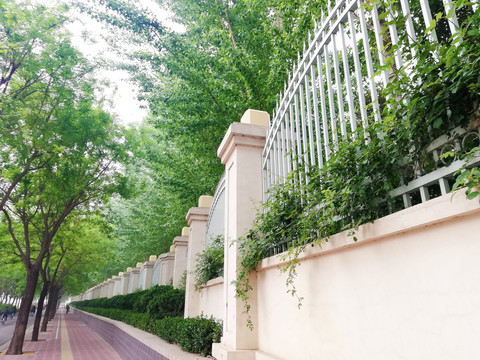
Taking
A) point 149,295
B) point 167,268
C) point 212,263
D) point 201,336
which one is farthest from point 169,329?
point 167,268

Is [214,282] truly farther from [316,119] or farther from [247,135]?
[316,119]

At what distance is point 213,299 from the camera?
6.22 meters

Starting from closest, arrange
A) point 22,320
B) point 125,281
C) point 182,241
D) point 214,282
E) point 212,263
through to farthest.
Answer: point 214,282, point 212,263, point 22,320, point 182,241, point 125,281

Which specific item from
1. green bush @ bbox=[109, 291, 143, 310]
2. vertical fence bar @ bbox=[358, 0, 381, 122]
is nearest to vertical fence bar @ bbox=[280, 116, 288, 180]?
vertical fence bar @ bbox=[358, 0, 381, 122]

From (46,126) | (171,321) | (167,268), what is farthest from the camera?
(167,268)

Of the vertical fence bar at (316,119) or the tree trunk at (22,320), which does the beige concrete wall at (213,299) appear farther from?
the tree trunk at (22,320)

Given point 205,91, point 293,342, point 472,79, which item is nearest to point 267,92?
point 205,91

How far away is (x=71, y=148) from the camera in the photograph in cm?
1158

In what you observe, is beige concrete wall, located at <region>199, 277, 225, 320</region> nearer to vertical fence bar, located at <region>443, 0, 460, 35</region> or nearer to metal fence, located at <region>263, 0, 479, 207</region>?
metal fence, located at <region>263, 0, 479, 207</region>

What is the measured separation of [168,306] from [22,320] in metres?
5.15

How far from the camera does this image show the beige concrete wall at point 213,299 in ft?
18.6

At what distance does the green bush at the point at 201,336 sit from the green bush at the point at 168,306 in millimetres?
4001

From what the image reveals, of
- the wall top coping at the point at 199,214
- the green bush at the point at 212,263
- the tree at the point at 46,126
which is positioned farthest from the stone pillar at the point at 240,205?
the tree at the point at 46,126

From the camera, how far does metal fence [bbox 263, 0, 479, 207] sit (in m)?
1.81
